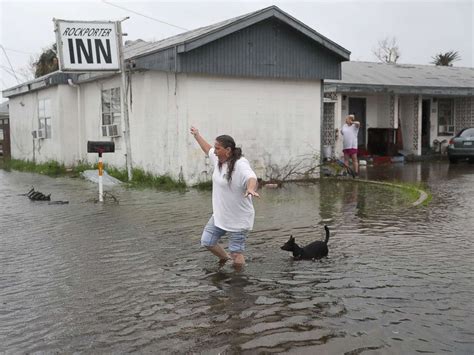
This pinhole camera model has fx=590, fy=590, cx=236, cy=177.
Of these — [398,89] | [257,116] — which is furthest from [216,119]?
[398,89]

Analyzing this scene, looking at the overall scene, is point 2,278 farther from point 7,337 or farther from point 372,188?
point 372,188

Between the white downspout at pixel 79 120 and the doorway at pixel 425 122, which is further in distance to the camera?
the doorway at pixel 425 122

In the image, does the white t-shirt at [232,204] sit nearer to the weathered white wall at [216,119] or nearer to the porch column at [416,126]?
the weathered white wall at [216,119]

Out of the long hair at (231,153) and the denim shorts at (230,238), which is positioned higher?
the long hair at (231,153)

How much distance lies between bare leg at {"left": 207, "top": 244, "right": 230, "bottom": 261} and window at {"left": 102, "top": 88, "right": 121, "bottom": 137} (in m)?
10.5

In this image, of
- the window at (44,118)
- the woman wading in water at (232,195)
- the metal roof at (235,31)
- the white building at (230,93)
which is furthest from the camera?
the window at (44,118)

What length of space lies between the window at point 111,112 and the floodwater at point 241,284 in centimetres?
624

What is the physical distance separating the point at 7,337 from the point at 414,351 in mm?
3096

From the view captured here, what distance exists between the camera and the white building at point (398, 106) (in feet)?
64.8

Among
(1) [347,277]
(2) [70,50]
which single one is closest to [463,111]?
(2) [70,50]

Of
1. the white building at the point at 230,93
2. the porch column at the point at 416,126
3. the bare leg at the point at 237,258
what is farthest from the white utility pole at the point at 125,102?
the porch column at the point at 416,126

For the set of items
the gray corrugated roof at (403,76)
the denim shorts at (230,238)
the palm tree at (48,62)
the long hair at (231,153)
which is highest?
the palm tree at (48,62)

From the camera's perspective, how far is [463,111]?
2508 cm

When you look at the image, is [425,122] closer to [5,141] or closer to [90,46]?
[90,46]
